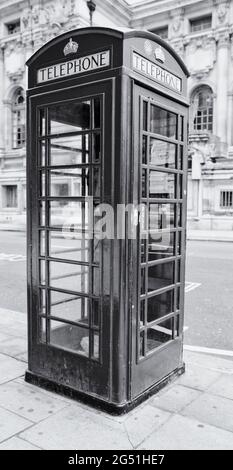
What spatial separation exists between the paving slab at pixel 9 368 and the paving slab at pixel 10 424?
0.61m

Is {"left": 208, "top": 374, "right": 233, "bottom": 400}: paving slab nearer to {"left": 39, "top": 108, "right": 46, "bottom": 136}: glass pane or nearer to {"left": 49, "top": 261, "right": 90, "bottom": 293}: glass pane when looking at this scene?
{"left": 49, "top": 261, "right": 90, "bottom": 293}: glass pane

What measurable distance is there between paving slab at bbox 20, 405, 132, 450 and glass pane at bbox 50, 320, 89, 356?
0.60 meters

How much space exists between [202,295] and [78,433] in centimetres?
505

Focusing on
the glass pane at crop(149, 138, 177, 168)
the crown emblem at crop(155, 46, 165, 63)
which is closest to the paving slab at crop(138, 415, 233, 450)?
the glass pane at crop(149, 138, 177, 168)

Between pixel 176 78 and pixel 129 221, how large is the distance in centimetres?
128

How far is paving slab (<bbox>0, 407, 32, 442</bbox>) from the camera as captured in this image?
280 cm

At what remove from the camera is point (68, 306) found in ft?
12.8

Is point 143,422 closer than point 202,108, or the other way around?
point 143,422

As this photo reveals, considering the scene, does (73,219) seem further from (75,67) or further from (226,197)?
(226,197)

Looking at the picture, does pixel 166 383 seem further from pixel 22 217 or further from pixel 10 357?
pixel 22 217

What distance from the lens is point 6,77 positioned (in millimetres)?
34906

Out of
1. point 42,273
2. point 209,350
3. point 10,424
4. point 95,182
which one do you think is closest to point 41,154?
point 95,182

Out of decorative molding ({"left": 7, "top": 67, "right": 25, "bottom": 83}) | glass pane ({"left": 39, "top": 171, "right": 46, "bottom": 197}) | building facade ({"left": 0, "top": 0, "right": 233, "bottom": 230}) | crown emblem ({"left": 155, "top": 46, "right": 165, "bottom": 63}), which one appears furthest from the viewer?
decorative molding ({"left": 7, "top": 67, "right": 25, "bottom": 83})

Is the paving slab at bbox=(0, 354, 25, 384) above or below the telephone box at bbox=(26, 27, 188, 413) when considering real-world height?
below
